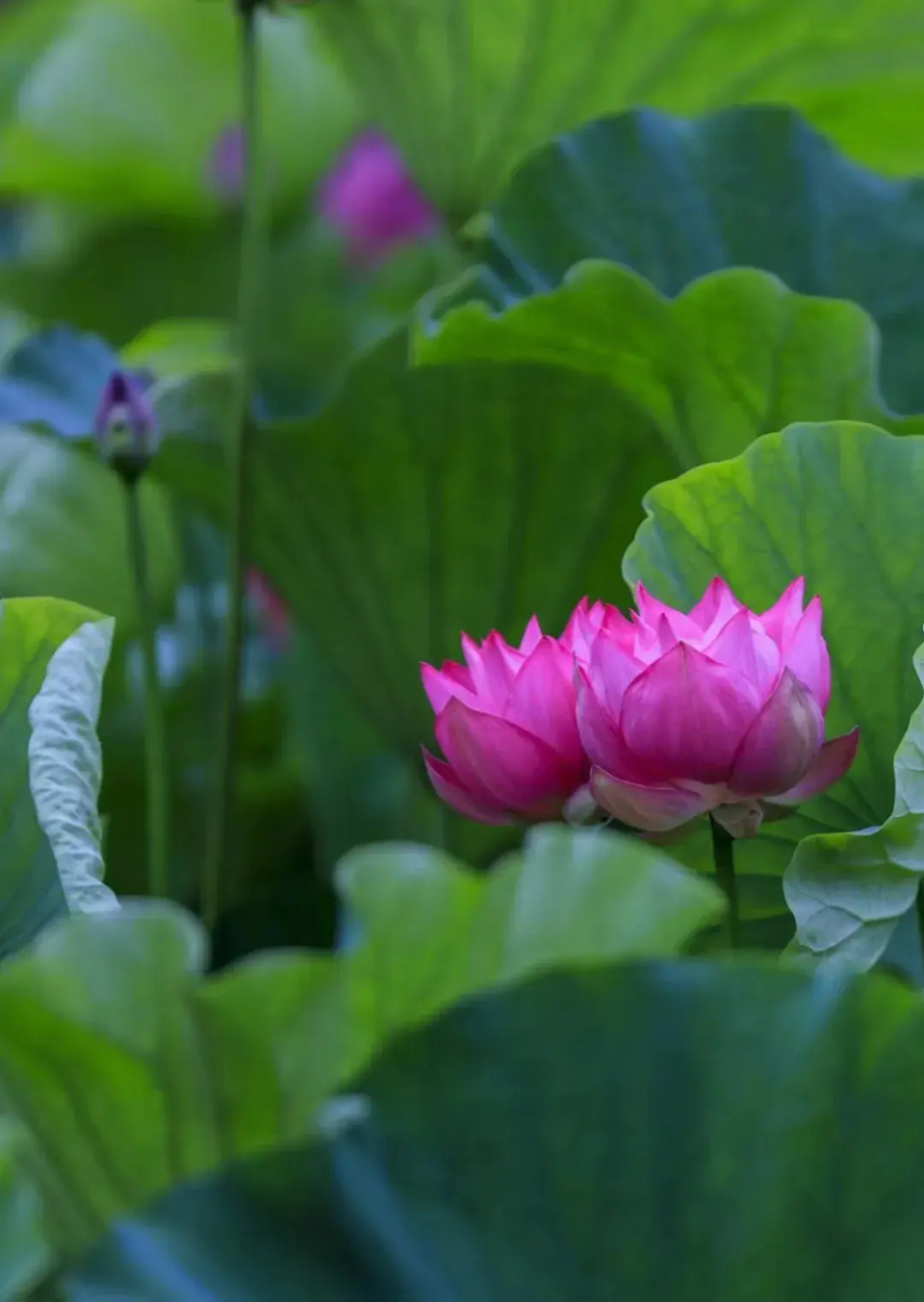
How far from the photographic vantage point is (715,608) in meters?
0.40

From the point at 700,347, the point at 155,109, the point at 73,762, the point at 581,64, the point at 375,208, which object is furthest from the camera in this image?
the point at 375,208

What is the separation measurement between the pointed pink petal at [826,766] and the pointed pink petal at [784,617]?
0.03m

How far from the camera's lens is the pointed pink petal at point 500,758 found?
→ 399 millimetres

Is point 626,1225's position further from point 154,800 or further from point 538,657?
point 154,800

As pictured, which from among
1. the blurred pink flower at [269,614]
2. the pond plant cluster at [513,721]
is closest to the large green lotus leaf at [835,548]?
the pond plant cluster at [513,721]

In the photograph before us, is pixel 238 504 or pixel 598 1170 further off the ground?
pixel 238 504

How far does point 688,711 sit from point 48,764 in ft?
0.47

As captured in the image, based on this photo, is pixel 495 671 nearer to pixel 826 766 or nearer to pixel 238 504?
pixel 826 766

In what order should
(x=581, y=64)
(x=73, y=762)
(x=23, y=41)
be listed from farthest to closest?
(x=23, y=41) < (x=581, y=64) < (x=73, y=762)

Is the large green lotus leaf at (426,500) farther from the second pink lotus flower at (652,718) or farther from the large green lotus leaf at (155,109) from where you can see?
the large green lotus leaf at (155,109)

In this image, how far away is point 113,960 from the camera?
12.1 inches

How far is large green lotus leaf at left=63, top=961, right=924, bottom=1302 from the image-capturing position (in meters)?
0.29

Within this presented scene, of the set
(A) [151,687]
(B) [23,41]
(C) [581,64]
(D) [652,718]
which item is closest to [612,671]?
(D) [652,718]

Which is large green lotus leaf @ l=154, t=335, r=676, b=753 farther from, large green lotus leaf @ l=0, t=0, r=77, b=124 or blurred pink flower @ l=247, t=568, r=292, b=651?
large green lotus leaf @ l=0, t=0, r=77, b=124
